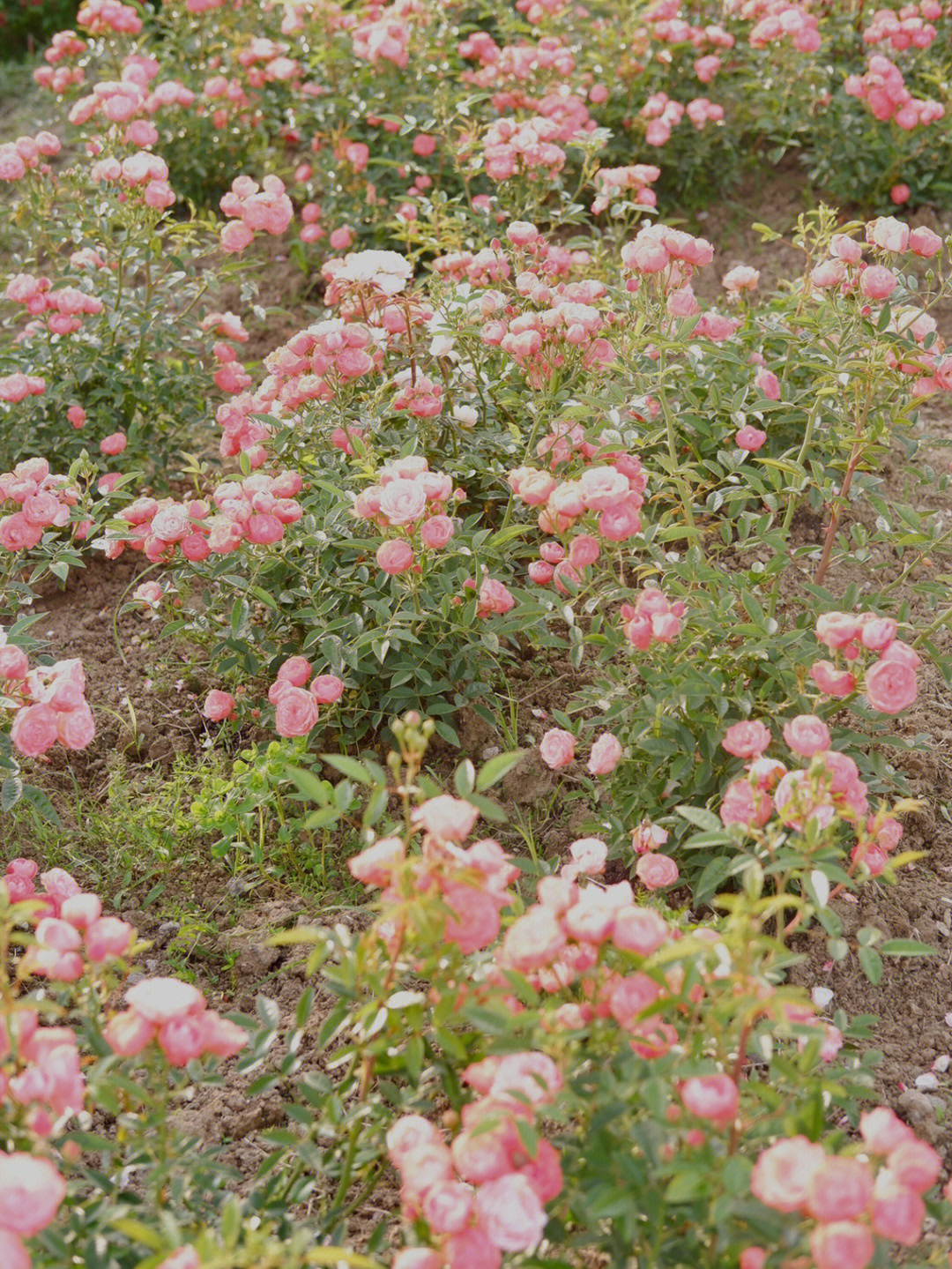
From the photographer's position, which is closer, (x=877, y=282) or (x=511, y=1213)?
(x=511, y=1213)

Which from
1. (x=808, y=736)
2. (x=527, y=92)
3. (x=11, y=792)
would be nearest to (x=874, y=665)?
(x=808, y=736)

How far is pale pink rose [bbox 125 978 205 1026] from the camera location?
1264 mm

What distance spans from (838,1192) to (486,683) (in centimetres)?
141

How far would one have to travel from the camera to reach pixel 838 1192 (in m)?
1.05

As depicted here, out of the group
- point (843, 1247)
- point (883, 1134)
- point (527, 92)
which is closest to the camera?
point (843, 1247)

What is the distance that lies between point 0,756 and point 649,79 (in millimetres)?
3653

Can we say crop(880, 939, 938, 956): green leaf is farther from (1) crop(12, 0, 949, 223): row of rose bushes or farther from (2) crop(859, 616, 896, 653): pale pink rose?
(1) crop(12, 0, 949, 223): row of rose bushes

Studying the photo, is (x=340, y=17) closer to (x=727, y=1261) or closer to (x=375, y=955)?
(x=375, y=955)

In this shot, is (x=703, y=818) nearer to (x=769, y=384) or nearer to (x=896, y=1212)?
(x=896, y=1212)

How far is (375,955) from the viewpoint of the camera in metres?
1.39

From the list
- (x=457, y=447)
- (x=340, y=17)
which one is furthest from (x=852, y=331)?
(x=340, y=17)

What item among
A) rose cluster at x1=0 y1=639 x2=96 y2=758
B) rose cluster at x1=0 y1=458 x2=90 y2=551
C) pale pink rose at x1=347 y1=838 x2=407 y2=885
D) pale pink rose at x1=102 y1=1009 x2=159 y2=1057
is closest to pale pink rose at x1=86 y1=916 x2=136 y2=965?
pale pink rose at x1=102 y1=1009 x2=159 y2=1057

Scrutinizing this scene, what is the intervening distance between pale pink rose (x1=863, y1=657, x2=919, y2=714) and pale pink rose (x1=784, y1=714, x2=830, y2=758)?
0.11 metres

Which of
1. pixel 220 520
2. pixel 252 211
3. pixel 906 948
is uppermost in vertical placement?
pixel 252 211
